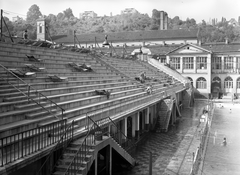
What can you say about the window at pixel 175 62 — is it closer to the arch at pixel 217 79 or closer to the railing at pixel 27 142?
the arch at pixel 217 79

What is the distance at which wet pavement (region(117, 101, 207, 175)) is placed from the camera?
1611cm

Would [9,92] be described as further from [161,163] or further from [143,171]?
[161,163]

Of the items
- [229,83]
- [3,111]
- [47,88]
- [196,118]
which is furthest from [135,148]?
[229,83]

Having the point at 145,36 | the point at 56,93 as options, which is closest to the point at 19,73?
the point at 56,93

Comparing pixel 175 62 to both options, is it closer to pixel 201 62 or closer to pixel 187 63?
pixel 187 63

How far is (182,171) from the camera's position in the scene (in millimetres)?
15891

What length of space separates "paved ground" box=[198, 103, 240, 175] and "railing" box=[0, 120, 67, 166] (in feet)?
30.0

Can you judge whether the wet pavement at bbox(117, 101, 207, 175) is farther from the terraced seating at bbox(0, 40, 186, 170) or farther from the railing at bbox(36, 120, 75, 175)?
the railing at bbox(36, 120, 75, 175)

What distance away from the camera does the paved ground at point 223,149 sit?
17120mm

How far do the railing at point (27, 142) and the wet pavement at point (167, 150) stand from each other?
5.61 metres

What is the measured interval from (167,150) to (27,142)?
1225cm

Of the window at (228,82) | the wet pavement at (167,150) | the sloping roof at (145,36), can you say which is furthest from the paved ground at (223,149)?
the sloping roof at (145,36)

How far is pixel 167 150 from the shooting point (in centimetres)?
2012

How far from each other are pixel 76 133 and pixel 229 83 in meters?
50.8
